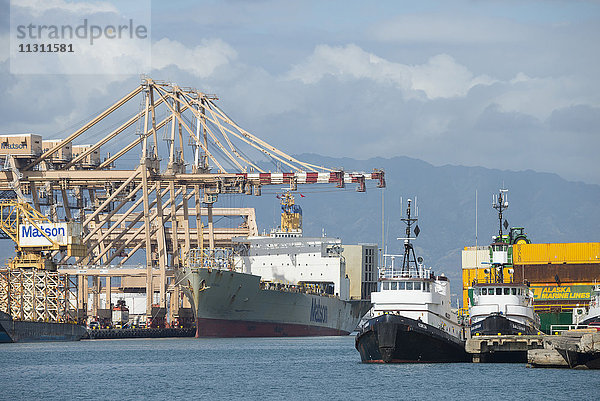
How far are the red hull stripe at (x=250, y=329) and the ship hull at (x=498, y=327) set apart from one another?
37.6 m

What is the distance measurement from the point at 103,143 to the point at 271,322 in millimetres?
Result: 21803

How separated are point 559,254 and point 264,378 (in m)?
37.9

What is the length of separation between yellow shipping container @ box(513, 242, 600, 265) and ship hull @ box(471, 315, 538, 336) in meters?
27.2

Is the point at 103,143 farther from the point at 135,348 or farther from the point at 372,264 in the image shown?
the point at 372,264

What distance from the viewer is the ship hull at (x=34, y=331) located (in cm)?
7762

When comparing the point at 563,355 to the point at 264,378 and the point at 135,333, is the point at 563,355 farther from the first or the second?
the point at 135,333

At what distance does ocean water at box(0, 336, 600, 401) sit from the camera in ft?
140

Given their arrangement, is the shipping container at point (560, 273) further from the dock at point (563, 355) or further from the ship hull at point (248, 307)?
the dock at point (563, 355)

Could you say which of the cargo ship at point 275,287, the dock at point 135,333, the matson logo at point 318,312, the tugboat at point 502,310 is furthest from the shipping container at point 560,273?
the dock at point 135,333

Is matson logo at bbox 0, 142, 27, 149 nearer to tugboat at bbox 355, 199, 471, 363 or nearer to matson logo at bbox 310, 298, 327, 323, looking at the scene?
matson logo at bbox 310, 298, 327, 323

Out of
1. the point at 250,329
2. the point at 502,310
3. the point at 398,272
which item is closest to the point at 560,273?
the point at 502,310

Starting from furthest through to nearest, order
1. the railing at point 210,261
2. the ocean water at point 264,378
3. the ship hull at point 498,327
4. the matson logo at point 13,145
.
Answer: the matson logo at point 13,145 < the railing at point 210,261 < the ship hull at point 498,327 < the ocean water at point 264,378

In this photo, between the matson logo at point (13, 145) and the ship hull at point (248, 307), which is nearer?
the ship hull at point (248, 307)

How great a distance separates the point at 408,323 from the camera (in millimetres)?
50594
